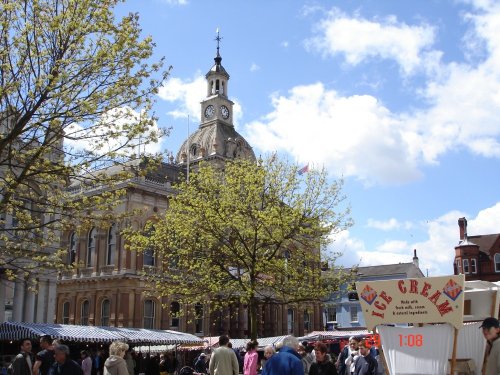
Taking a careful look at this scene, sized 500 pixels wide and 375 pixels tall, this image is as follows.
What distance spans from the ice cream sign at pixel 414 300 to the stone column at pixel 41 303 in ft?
76.0

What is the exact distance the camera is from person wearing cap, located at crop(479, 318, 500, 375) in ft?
24.0

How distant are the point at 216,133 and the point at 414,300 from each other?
1798 inches

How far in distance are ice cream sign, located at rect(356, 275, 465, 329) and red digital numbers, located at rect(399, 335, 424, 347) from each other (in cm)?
24

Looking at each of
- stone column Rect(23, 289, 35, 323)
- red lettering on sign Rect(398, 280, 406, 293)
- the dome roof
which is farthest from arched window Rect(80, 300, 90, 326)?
red lettering on sign Rect(398, 280, 406, 293)

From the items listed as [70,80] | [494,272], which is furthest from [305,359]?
[494,272]

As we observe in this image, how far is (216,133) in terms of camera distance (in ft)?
178

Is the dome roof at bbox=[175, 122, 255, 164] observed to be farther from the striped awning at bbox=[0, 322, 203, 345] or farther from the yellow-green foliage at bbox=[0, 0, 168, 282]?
the yellow-green foliage at bbox=[0, 0, 168, 282]

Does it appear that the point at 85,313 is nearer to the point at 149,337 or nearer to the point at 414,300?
the point at 149,337

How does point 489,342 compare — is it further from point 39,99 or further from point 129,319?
point 129,319

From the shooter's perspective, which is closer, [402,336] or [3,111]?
[402,336]

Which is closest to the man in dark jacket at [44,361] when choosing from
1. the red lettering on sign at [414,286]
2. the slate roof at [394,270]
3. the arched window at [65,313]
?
the red lettering on sign at [414,286]

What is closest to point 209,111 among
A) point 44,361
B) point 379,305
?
point 44,361

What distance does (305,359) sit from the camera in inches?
589

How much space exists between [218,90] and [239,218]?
1381 inches
